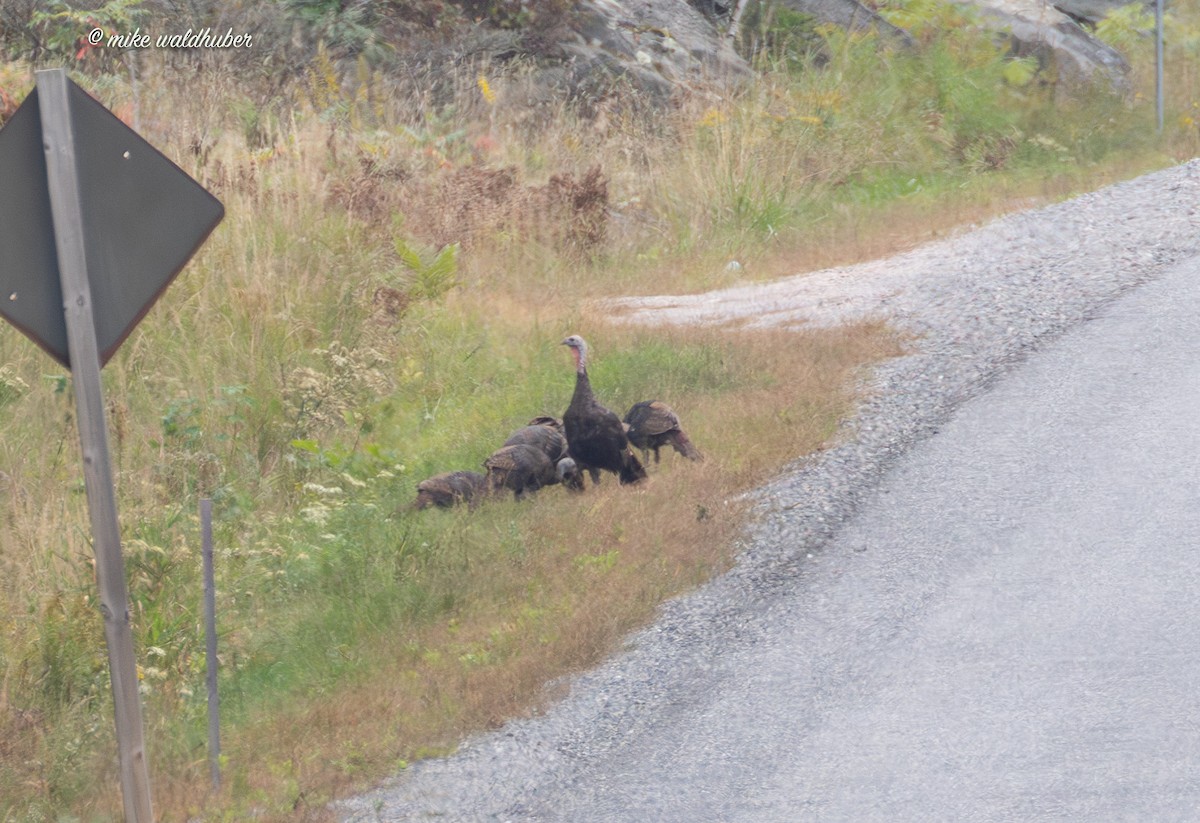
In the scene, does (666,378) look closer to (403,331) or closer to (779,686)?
(403,331)

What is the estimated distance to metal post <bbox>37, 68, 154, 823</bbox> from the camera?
12.0 ft

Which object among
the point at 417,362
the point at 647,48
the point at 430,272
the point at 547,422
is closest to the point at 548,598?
the point at 547,422

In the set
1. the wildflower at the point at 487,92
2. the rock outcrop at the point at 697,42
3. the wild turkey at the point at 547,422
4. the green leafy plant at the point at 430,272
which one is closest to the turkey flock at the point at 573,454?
the wild turkey at the point at 547,422

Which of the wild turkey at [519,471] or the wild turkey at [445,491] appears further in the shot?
the wild turkey at [519,471]

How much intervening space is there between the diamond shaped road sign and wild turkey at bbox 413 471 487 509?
3283 mm

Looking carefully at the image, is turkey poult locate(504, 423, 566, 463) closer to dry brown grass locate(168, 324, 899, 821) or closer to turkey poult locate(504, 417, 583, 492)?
turkey poult locate(504, 417, 583, 492)

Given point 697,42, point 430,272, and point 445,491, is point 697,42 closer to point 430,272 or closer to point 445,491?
point 430,272

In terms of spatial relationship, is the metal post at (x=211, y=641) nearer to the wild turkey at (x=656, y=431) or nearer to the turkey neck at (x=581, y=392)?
Answer: the turkey neck at (x=581, y=392)

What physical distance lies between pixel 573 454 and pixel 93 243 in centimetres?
388

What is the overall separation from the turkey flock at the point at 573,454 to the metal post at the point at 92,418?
3.09 meters

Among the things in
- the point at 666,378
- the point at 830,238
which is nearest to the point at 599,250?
the point at 830,238

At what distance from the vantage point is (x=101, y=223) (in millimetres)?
3777

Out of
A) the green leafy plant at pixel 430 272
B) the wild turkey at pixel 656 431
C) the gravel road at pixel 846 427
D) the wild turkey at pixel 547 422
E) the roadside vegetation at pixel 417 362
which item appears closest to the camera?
the gravel road at pixel 846 427

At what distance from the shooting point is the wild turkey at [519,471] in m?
7.21
